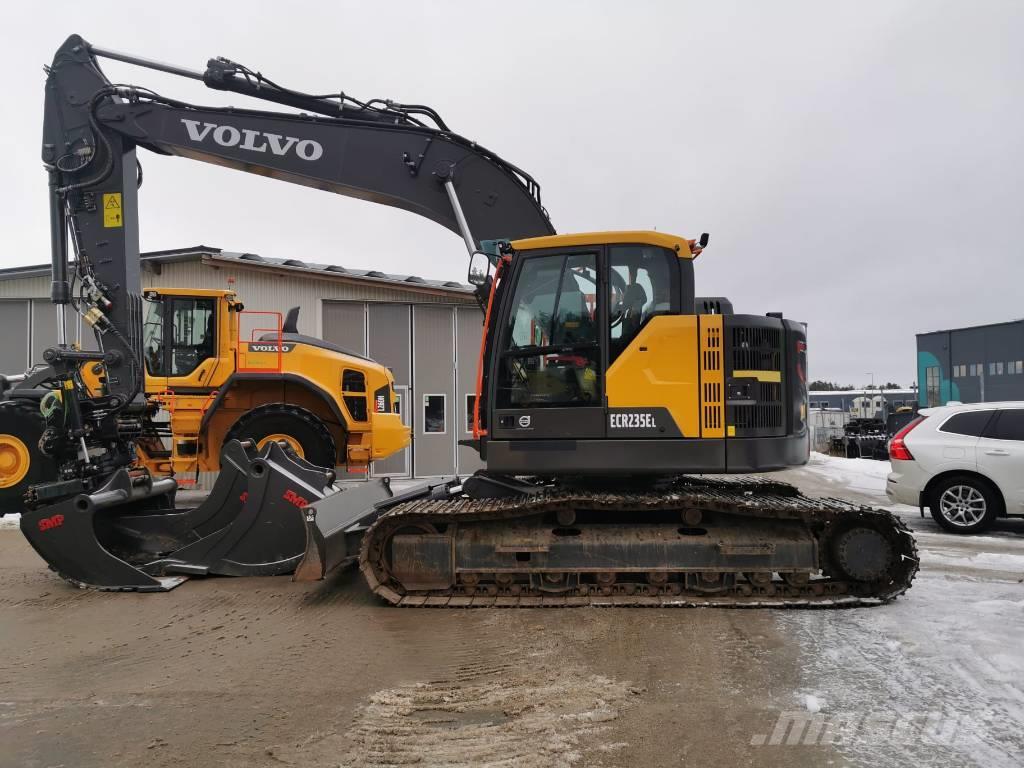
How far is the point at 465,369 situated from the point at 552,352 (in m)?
10.8

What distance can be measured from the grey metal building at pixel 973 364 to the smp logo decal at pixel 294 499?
29.6 metres

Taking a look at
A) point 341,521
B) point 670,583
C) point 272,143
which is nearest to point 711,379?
point 670,583

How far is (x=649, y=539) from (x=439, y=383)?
11067 mm

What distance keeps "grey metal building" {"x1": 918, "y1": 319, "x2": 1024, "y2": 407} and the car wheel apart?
2287 cm

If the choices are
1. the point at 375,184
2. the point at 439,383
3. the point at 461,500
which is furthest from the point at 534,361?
the point at 439,383

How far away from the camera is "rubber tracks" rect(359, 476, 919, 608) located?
15.6 ft

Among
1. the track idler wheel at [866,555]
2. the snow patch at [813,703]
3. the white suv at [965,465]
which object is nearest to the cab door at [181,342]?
the track idler wheel at [866,555]

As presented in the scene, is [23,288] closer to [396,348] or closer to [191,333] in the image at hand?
[191,333]

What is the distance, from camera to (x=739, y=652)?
12.8ft

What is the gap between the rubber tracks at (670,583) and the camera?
15.6 feet

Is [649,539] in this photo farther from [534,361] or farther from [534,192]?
[534,192]

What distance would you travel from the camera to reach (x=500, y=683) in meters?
3.51

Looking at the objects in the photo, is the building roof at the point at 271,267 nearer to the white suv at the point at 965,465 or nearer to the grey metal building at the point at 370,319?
the grey metal building at the point at 370,319

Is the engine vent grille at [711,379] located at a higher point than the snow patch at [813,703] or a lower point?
higher
